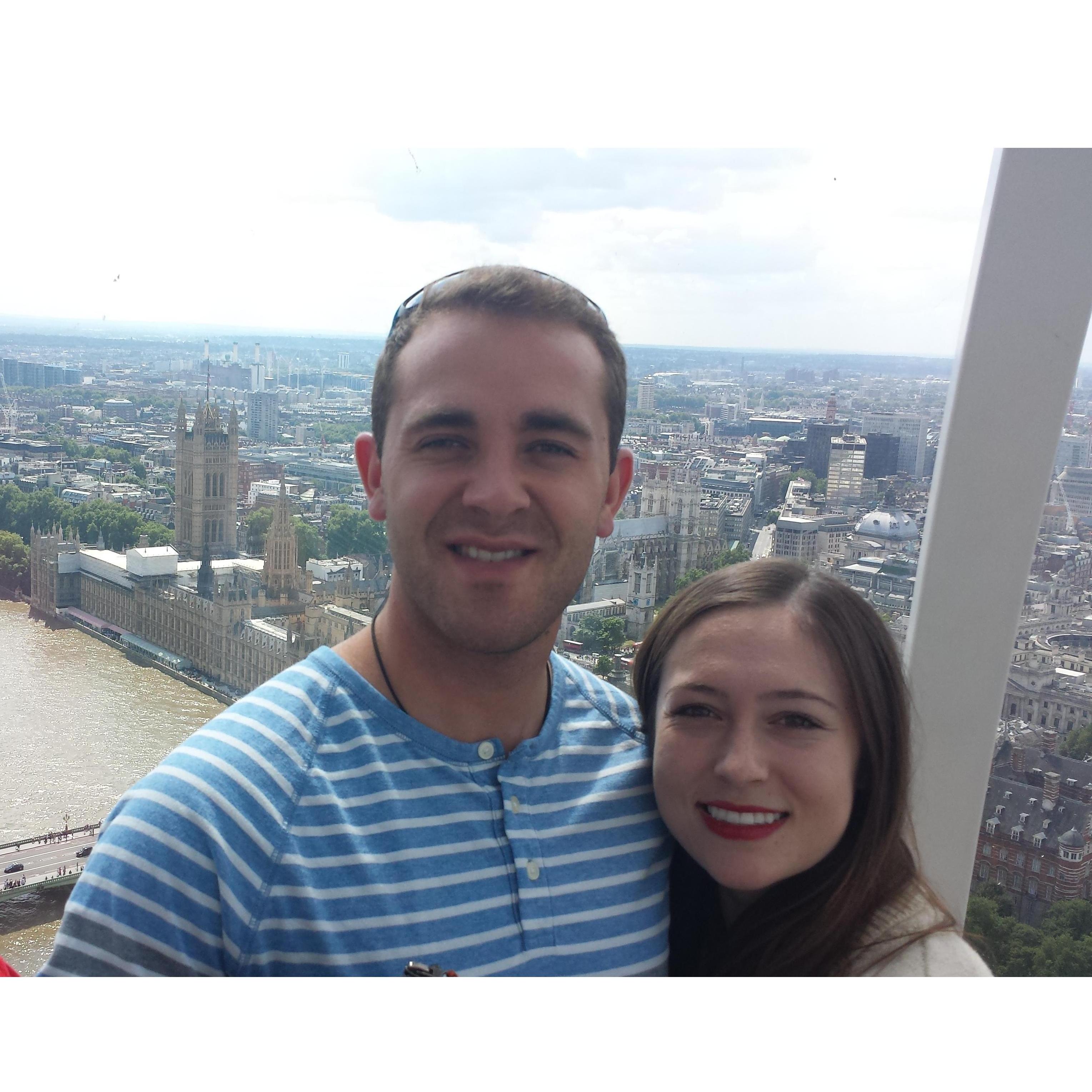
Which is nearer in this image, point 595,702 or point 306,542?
point 595,702

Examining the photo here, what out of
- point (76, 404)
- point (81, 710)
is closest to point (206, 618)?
point (81, 710)

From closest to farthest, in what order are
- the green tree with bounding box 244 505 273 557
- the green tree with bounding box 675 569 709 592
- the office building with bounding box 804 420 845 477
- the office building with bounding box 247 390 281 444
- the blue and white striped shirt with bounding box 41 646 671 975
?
1. the blue and white striped shirt with bounding box 41 646 671 975
2. the green tree with bounding box 675 569 709 592
3. the office building with bounding box 804 420 845 477
4. the office building with bounding box 247 390 281 444
5. the green tree with bounding box 244 505 273 557

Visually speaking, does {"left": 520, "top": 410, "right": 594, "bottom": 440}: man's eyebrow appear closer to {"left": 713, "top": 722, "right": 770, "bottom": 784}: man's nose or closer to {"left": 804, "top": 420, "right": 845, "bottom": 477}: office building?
{"left": 713, "top": 722, "right": 770, "bottom": 784}: man's nose

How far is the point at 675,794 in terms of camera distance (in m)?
1.07

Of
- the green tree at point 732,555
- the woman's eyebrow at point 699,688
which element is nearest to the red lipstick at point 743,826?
the woman's eyebrow at point 699,688

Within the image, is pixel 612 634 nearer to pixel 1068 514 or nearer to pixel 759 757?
pixel 759 757

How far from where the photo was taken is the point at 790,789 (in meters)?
1.05

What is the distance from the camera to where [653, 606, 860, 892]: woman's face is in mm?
1045

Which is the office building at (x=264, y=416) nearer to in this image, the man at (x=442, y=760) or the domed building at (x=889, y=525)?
the man at (x=442, y=760)

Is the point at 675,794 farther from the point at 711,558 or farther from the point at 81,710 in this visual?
the point at 81,710

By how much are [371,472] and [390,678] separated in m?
0.23

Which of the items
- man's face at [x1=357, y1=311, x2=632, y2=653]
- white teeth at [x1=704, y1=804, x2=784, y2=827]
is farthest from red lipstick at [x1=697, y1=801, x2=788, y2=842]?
man's face at [x1=357, y1=311, x2=632, y2=653]

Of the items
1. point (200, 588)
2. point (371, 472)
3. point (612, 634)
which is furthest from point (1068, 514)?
point (200, 588)

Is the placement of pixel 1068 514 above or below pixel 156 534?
above
